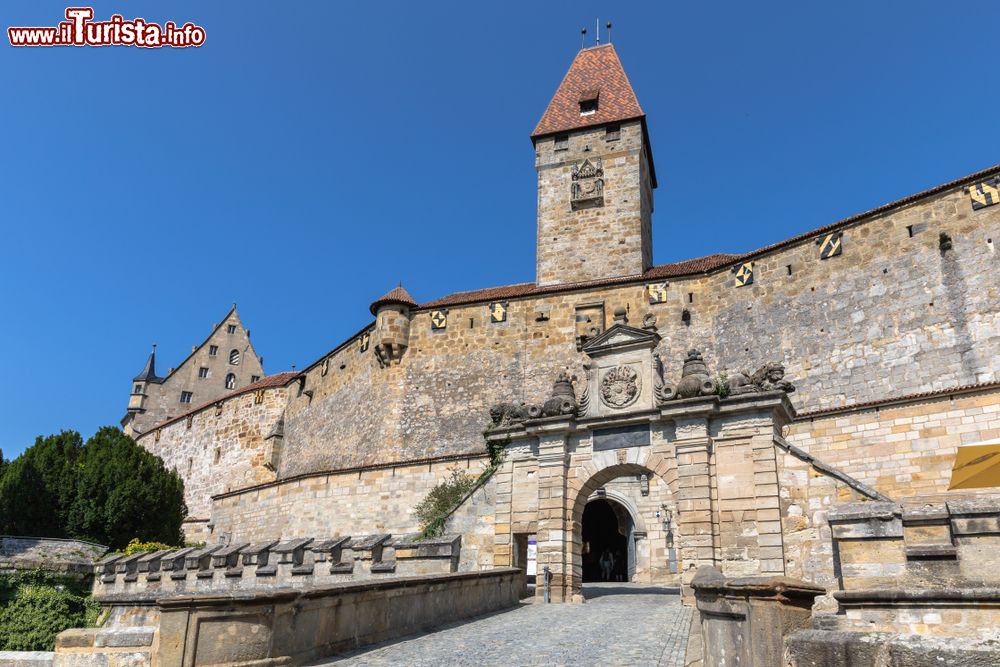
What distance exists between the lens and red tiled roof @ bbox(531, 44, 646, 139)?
1471 inches

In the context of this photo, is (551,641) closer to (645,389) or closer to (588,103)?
(645,389)

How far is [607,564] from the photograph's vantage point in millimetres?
25734

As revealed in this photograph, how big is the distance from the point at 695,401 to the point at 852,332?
42.1 ft

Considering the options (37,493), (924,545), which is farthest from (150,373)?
(924,545)

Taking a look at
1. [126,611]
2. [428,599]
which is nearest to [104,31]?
[126,611]

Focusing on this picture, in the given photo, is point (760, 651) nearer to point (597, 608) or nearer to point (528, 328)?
point (597, 608)

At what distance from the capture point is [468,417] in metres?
30.3

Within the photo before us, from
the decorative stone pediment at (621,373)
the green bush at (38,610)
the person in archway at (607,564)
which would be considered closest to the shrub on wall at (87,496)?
the green bush at (38,610)

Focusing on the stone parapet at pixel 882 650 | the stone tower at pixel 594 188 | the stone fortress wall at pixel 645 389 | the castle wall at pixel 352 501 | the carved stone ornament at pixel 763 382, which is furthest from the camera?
the stone tower at pixel 594 188

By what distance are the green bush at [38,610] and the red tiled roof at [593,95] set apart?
2789cm

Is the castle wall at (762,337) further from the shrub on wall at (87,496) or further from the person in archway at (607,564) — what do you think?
the shrub on wall at (87,496)

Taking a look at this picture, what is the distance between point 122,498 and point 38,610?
37.2 feet

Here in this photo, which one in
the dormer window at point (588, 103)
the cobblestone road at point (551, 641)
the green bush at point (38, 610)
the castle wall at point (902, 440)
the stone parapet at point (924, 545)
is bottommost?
the green bush at point (38, 610)

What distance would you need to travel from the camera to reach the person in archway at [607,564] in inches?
1008
